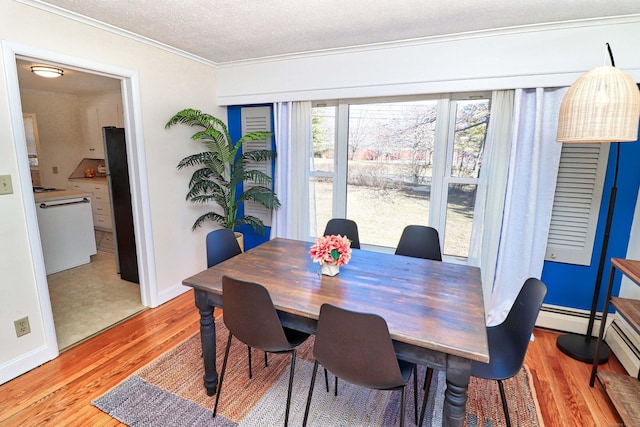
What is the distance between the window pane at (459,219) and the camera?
2945 mm

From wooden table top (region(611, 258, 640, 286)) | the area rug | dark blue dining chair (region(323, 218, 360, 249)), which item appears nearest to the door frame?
the area rug

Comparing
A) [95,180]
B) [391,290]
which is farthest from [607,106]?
[95,180]

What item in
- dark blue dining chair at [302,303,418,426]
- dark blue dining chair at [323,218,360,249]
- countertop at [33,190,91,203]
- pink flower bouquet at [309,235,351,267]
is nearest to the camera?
dark blue dining chair at [302,303,418,426]

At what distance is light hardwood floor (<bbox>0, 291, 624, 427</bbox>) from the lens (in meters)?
1.88

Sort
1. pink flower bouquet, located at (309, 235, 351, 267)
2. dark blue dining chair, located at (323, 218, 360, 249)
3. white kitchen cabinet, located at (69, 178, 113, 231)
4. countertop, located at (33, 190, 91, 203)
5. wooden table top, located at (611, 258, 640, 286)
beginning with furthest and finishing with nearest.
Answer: white kitchen cabinet, located at (69, 178, 113, 231)
countertop, located at (33, 190, 91, 203)
dark blue dining chair, located at (323, 218, 360, 249)
pink flower bouquet, located at (309, 235, 351, 267)
wooden table top, located at (611, 258, 640, 286)

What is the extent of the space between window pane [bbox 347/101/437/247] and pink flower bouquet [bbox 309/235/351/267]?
5.04 ft

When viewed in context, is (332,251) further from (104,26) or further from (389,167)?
(104,26)

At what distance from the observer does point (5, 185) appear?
6.73 ft

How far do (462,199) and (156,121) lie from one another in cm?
295

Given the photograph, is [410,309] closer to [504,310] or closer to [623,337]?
[504,310]

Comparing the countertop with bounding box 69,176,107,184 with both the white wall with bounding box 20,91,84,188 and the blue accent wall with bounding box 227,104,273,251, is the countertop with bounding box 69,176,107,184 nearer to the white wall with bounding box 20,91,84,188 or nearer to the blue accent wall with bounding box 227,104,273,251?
the white wall with bounding box 20,91,84,188

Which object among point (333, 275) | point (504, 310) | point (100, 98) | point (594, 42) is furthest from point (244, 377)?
point (100, 98)

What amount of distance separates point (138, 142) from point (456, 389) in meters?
3.02

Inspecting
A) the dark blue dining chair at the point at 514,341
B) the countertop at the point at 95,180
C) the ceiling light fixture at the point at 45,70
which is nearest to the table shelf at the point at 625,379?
the dark blue dining chair at the point at 514,341
